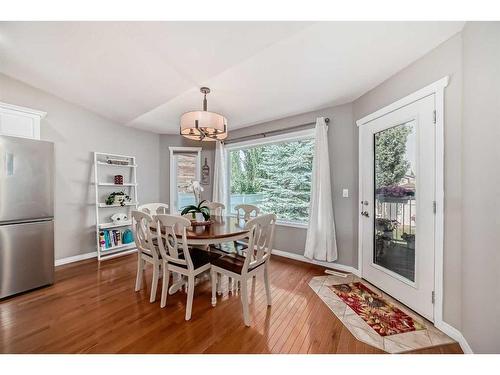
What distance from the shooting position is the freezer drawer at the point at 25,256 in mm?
2186

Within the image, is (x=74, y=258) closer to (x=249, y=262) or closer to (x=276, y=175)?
(x=249, y=262)

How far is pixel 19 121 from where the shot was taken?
2553 mm

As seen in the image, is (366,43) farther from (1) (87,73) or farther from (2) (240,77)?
(1) (87,73)

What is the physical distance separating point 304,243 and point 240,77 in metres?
2.58

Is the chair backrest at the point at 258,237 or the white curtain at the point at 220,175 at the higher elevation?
the white curtain at the point at 220,175

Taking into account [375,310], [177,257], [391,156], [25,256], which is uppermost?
[391,156]

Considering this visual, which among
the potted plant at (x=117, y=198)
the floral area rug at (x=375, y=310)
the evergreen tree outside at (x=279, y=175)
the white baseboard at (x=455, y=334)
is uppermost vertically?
the evergreen tree outside at (x=279, y=175)

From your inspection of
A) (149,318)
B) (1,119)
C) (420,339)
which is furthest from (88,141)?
(420,339)

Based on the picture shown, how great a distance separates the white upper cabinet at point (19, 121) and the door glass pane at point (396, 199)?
14.0 ft

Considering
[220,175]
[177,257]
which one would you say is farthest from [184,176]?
[177,257]

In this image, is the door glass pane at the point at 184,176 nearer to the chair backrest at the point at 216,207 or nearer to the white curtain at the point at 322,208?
the chair backrest at the point at 216,207

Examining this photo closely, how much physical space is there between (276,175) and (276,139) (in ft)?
2.10

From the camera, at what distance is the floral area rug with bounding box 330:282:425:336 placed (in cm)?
177

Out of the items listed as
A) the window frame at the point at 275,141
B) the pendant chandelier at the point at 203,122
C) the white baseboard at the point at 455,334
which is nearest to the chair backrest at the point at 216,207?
the window frame at the point at 275,141
